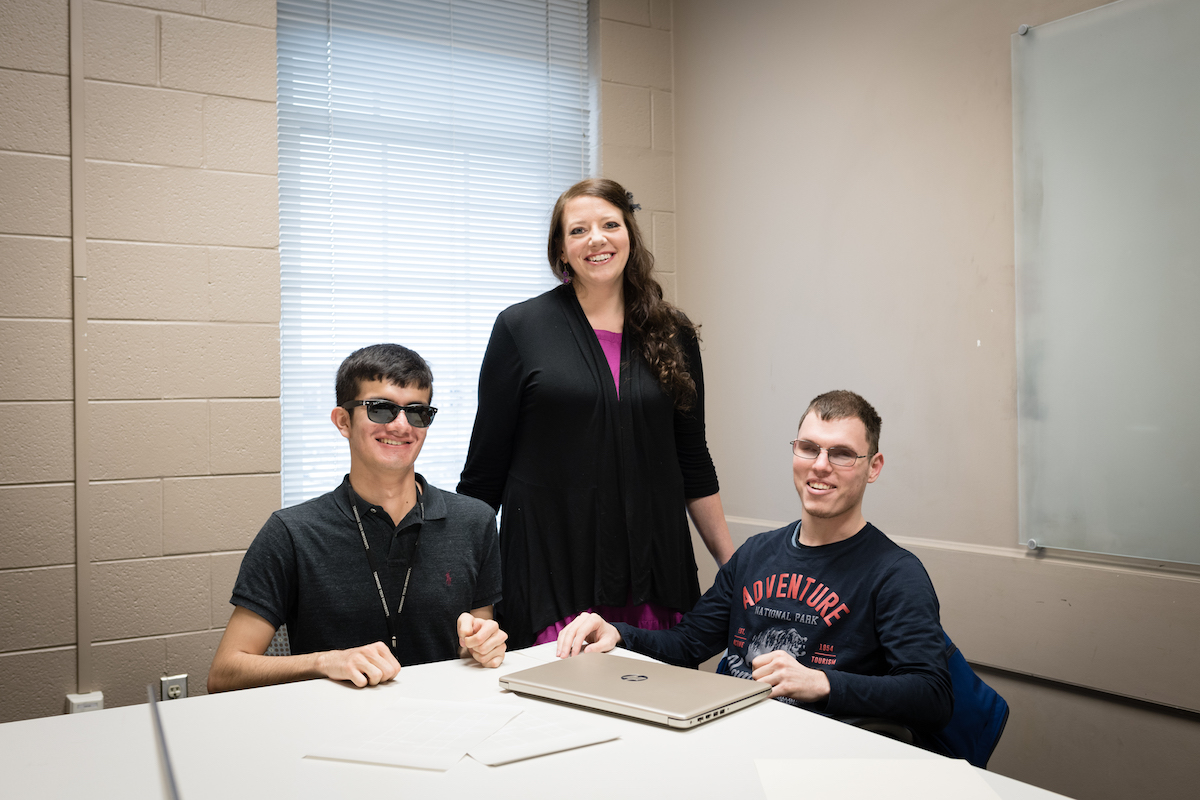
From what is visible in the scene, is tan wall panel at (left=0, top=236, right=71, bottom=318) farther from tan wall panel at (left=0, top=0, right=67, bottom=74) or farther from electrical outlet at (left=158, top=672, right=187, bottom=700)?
electrical outlet at (left=158, top=672, right=187, bottom=700)

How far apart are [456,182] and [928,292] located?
1.73 m

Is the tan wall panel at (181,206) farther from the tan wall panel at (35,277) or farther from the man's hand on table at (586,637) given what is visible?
the man's hand on table at (586,637)

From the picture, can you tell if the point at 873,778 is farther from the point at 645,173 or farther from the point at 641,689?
the point at 645,173

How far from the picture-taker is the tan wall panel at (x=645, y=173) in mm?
3414

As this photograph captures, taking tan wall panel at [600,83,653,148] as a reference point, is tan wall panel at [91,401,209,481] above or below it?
below

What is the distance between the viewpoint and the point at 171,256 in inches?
103

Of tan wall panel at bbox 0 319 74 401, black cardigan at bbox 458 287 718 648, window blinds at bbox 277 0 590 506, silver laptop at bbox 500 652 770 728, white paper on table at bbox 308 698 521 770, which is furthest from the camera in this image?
window blinds at bbox 277 0 590 506

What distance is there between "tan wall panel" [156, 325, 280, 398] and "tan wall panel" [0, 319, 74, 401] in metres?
0.25

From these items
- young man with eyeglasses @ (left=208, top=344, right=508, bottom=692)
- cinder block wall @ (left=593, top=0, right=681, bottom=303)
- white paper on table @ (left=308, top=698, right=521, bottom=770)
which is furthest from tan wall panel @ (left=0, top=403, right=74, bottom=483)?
cinder block wall @ (left=593, top=0, right=681, bottom=303)

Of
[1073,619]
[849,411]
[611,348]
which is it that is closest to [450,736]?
[849,411]

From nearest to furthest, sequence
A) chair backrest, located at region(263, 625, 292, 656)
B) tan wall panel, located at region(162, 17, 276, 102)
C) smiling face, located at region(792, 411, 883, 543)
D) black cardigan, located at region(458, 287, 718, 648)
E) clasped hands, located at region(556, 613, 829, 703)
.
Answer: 1. clasped hands, located at region(556, 613, 829, 703)
2. chair backrest, located at region(263, 625, 292, 656)
3. smiling face, located at region(792, 411, 883, 543)
4. black cardigan, located at region(458, 287, 718, 648)
5. tan wall panel, located at region(162, 17, 276, 102)

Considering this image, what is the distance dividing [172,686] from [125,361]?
982 millimetres

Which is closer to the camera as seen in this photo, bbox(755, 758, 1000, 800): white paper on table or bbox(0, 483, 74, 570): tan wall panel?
bbox(755, 758, 1000, 800): white paper on table

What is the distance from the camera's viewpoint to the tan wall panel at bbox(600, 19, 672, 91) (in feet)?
11.2
